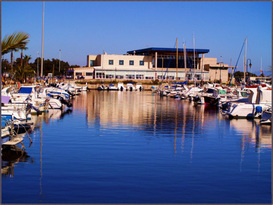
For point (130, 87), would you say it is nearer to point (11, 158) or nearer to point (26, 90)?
point (26, 90)

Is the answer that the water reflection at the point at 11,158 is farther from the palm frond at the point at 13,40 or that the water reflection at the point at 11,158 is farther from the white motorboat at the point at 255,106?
the white motorboat at the point at 255,106

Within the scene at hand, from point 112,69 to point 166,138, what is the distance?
94.7m

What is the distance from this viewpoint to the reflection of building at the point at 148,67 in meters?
117

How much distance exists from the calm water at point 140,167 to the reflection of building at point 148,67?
298ft

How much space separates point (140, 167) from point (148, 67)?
108 meters

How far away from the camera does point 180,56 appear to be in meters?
123

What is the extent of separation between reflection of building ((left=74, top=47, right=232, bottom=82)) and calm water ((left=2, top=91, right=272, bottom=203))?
9073cm

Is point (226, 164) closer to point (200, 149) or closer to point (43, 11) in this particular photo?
point (200, 149)

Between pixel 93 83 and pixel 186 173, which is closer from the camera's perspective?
pixel 186 173

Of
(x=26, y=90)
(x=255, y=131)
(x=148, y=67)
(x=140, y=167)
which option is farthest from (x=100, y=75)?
(x=140, y=167)

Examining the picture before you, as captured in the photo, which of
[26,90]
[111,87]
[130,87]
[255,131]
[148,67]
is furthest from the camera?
[148,67]

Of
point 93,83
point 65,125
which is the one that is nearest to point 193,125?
point 65,125

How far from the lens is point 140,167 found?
603 inches

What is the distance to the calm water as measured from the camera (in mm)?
11758
